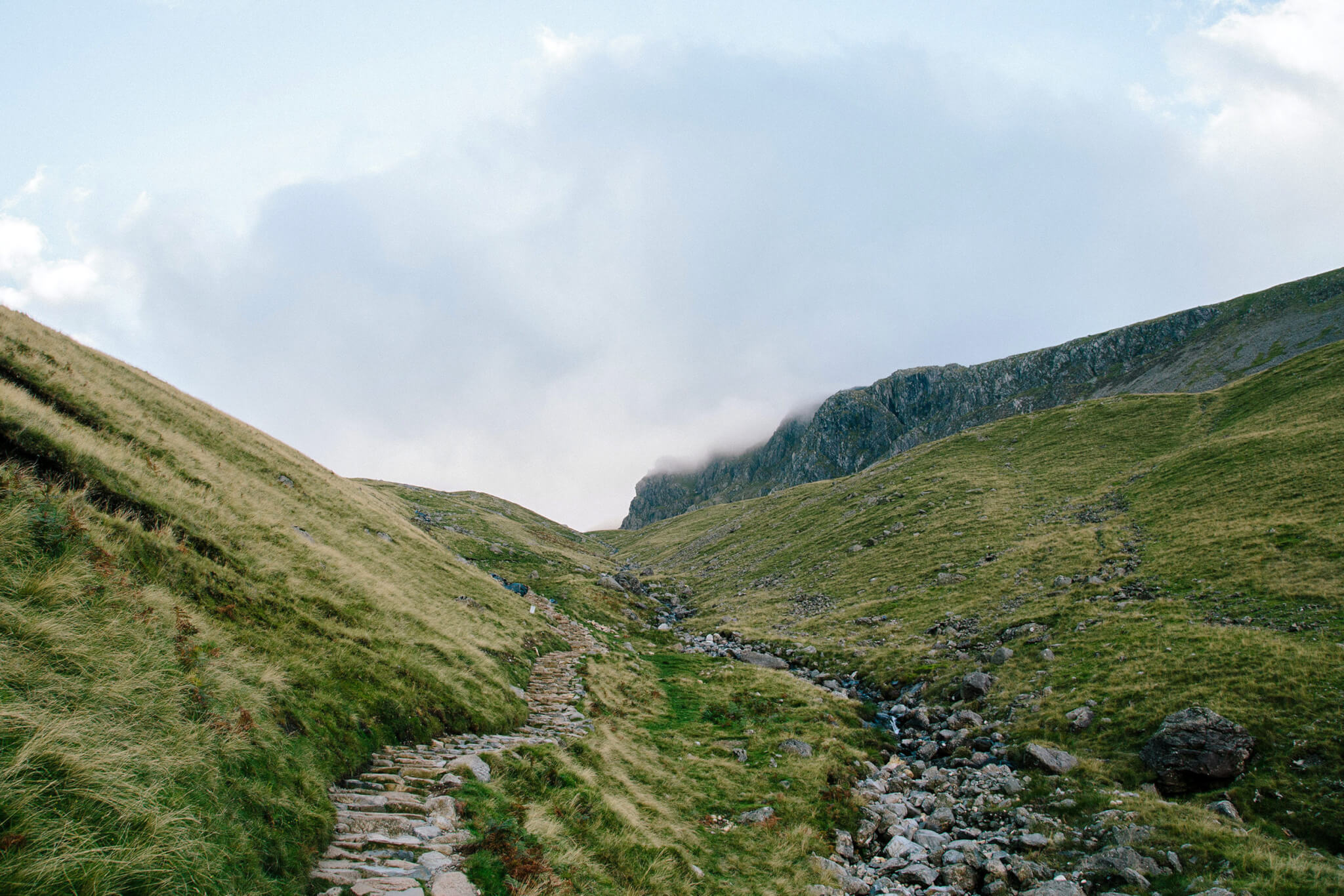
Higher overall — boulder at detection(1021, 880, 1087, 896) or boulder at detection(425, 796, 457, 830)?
boulder at detection(425, 796, 457, 830)

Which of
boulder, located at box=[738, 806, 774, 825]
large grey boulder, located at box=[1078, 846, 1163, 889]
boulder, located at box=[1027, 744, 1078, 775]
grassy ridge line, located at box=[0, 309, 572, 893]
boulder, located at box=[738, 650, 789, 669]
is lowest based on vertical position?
boulder, located at box=[738, 806, 774, 825]

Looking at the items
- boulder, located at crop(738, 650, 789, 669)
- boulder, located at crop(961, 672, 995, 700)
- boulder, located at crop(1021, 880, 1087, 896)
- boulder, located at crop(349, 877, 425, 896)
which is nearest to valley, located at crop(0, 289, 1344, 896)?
boulder, located at crop(349, 877, 425, 896)

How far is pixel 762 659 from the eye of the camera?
36.0m

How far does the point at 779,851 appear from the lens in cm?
1465

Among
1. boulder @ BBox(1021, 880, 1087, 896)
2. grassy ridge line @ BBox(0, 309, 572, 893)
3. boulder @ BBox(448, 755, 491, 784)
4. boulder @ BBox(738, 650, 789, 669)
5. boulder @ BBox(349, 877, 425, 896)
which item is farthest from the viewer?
boulder @ BBox(738, 650, 789, 669)

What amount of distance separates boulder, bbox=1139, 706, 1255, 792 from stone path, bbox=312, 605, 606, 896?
63.6 feet

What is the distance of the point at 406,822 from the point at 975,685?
79.6ft

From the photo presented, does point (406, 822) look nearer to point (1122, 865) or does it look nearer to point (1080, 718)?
point (1122, 865)

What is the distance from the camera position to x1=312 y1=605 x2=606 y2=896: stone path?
7.68 meters

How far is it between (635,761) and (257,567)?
13482 mm

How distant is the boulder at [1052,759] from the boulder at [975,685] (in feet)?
17.7

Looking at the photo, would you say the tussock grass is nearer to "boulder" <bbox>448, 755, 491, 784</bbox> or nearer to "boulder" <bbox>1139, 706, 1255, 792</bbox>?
"boulder" <bbox>448, 755, 491, 784</bbox>

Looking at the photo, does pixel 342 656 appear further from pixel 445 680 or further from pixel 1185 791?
pixel 1185 791

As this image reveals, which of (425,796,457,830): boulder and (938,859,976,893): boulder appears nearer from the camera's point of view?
(425,796,457,830): boulder
